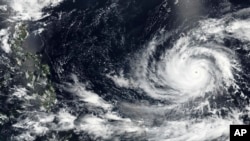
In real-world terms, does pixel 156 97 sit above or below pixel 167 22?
below

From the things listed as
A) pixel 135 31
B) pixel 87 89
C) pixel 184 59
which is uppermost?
pixel 135 31

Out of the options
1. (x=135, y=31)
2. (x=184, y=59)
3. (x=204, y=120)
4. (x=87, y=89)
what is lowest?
(x=204, y=120)

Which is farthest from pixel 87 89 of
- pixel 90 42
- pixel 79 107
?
pixel 90 42

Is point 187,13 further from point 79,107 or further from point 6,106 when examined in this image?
point 6,106

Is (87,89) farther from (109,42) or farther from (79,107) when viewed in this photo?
(109,42)

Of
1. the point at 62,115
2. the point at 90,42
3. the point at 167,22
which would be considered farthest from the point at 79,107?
the point at 167,22

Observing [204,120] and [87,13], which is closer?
[204,120]
